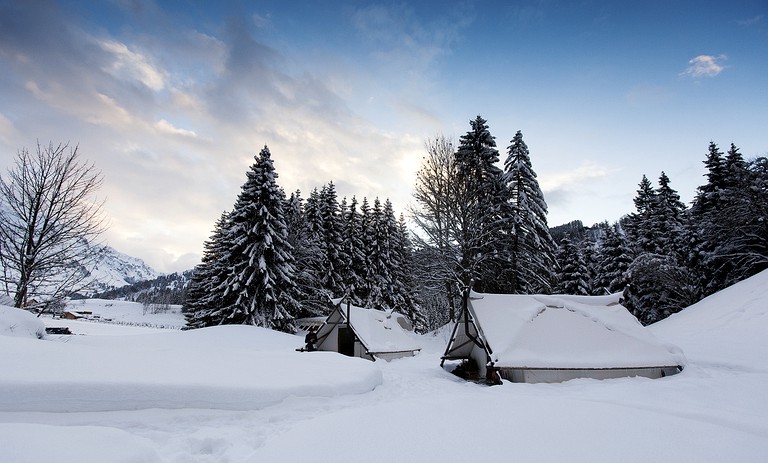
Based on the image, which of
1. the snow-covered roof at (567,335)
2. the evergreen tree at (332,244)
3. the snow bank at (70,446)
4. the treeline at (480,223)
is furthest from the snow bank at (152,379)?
the evergreen tree at (332,244)

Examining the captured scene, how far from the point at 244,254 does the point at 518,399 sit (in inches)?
783

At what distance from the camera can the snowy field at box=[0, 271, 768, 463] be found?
9.40 ft

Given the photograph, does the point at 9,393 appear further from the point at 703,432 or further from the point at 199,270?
the point at 199,270

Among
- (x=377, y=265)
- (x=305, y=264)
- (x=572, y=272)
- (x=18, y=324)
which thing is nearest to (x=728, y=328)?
(x=18, y=324)

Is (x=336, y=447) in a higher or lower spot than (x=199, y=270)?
lower

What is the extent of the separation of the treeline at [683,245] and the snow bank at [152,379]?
736 inches

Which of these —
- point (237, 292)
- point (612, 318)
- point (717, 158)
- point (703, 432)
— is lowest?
point (703, 432)

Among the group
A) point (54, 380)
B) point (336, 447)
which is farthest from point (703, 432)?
point (54, 380)

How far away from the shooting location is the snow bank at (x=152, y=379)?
408cm

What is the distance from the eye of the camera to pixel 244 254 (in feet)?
70.4

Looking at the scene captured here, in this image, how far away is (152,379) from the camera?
4.79 m

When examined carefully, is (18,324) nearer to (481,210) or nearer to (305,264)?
(481,210)

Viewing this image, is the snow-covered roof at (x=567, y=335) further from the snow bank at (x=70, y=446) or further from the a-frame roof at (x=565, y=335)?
the snow bank at (x=70, y=446)

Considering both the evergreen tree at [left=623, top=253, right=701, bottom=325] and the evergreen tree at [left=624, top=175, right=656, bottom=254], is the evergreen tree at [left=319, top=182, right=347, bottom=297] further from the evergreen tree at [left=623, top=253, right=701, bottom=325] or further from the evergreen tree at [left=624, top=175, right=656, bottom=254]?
the evergreen tree at [left=624, top=175, right=656, bottom=254]
